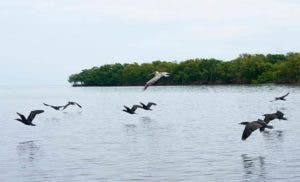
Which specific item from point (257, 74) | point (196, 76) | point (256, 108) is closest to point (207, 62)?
point (196, 76)

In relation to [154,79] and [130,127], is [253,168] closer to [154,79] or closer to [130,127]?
[154,79]

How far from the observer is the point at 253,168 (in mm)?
23969

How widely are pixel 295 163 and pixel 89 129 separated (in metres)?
20.4

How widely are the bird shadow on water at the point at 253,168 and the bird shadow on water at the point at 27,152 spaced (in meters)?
8.36

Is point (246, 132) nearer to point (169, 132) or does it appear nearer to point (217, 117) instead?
point (169, 132)

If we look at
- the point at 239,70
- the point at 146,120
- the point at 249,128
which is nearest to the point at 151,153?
the point at 249,128

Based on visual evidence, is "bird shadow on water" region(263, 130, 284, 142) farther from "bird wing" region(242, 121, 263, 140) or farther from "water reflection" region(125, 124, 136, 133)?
"water reflection" region(125, 124, 136, 133)

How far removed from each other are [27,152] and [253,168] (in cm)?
1145

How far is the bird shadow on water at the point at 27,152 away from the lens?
28.1 metres

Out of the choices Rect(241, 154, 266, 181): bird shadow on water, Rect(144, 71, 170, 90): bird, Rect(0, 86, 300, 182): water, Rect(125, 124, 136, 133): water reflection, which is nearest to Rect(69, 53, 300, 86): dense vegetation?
Rect(125, 124, 136, 133): water reflection

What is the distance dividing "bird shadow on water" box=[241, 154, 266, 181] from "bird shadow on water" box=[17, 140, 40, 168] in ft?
27.4

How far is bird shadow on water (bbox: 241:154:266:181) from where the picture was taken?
2236 cm

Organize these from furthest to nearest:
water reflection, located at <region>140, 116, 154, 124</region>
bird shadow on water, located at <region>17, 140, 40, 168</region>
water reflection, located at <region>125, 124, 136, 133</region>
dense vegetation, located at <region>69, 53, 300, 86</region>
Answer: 1. dense vegetation, located at <region>69, 53, 300, 86</region>
2. water reflection, located at <region>140, 116, 154, 124</region>
3. water reflection, located at <region>125, 124, 136, 133</region>
4. bird shadow on water, located at <region>17, 140, 40, 168</region>

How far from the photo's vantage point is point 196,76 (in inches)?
6959
